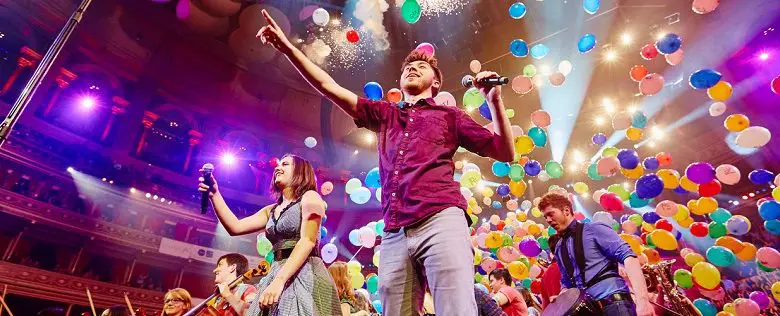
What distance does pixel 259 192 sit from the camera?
1486 centimetres

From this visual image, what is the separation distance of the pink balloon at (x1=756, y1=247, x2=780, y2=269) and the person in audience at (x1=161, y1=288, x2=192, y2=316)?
7440 mm

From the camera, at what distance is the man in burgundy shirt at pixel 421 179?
1.27m

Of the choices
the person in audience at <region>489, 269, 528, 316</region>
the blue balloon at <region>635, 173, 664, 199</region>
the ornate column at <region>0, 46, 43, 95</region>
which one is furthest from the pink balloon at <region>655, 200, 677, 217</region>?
the ornate column at <region>0, 46, 43, 95</region>

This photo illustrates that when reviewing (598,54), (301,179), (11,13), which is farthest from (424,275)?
(11,13)

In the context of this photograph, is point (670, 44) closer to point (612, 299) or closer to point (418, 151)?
point (612, 299)

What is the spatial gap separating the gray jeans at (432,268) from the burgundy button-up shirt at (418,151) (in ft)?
0.18

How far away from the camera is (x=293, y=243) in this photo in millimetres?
2213

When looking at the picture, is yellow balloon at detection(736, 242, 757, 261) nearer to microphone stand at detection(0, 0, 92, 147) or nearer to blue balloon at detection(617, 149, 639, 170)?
blue balloon at detection(617, 149, 639, 170)

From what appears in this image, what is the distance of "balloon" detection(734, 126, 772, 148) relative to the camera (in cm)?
569

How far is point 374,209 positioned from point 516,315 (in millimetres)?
11996

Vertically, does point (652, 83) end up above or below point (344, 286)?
above

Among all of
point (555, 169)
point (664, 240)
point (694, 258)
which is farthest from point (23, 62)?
point (694, 258)

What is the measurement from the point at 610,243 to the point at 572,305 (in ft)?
1.54

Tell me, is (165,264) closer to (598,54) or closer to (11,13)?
(11,13)
